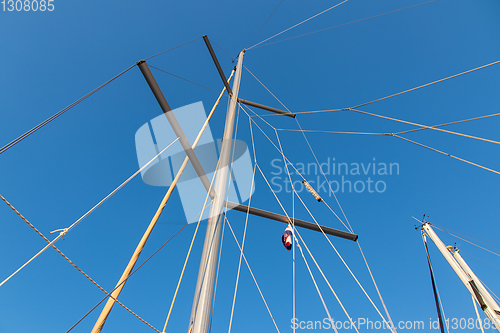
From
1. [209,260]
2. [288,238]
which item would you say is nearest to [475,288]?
[288,238]

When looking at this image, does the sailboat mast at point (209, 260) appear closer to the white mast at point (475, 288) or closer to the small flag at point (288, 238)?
the small flag at point (288, 238)

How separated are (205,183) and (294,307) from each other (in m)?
2.90

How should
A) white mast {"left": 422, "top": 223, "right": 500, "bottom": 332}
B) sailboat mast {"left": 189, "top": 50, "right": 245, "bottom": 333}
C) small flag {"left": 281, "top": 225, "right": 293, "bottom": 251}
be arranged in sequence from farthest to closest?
white mast {"left": 422, "top": 223, "right": 500, "bottom": 332}
small flag {"left": 281, "top": 225, "right": 293, "bottom": 251}
sailboat mast {"left": 189, "top": 50, "right": 245, "bottom": 333}

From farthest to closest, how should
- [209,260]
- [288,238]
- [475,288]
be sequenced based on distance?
[475,288]
[288,238]
[209,260]

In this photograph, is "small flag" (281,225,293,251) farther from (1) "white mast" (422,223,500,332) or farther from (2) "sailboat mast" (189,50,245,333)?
(1) "white mast" (422,223,500,332)

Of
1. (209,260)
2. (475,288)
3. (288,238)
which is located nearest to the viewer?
(209,260)

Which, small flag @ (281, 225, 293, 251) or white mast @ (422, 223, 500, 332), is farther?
white mast @ (422, 223, 500, 332)

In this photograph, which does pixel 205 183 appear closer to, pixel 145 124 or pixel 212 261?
pixel 212 261

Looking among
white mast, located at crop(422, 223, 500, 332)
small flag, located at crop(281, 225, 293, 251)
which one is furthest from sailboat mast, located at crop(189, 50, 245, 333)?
white mast, located at crop(422, 223, 500, 332)

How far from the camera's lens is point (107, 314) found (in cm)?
323

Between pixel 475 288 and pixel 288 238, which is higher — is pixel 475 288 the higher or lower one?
the higher one

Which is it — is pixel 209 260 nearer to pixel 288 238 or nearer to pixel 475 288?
pixel 288 238

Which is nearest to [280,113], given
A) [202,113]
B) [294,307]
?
[202,113]

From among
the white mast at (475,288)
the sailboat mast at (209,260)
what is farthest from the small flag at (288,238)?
the white mast at (475,288)
